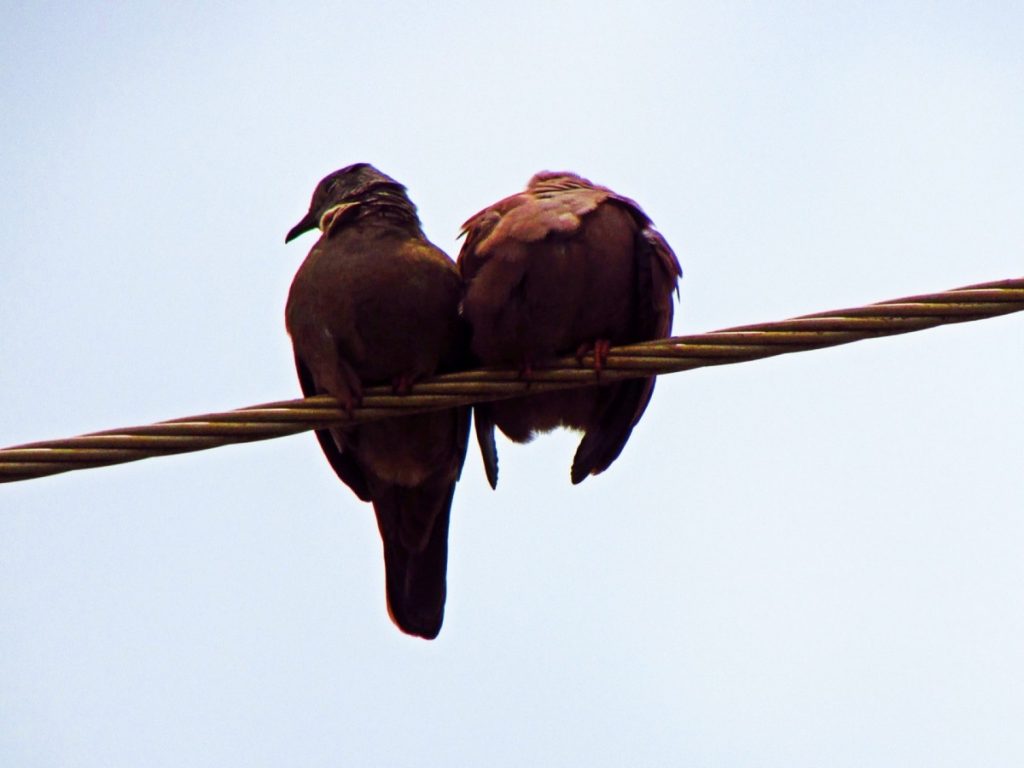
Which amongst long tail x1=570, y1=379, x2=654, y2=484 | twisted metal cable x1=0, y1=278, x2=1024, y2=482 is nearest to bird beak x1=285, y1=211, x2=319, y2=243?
long tail x1=570, y1=379, x2=654, y2=484

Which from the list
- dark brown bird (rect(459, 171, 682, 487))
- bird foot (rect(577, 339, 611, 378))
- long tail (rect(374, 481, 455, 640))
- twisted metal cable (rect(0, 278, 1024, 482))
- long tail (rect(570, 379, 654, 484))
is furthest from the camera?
long tail (rect(374, 481, 455, 640))

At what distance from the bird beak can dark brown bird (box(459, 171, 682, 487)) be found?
0.92 m

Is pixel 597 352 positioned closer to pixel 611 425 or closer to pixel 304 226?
pixel 611 425

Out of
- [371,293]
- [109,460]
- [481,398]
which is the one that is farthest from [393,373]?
[109,460]

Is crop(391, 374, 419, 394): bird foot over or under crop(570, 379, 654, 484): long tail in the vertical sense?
over

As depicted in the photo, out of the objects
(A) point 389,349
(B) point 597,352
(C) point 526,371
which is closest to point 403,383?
(A) point 389,349

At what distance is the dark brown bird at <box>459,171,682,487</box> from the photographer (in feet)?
16.2

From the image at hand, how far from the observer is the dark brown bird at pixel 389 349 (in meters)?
5.07

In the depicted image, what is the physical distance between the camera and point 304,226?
19.7ft

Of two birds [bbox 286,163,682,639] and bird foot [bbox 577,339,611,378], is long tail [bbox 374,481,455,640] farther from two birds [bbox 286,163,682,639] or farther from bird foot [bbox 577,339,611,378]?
bird foot [bbox 577,339,611,378]

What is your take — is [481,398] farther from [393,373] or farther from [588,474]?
[588,474]

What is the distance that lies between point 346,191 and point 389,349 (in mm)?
864

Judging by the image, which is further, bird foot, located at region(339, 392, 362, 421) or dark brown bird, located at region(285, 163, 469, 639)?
dark brown bird, located at region(285, 163, 469, 639)

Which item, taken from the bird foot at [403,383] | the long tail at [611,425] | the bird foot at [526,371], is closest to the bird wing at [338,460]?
the bird foot at [403,383]
